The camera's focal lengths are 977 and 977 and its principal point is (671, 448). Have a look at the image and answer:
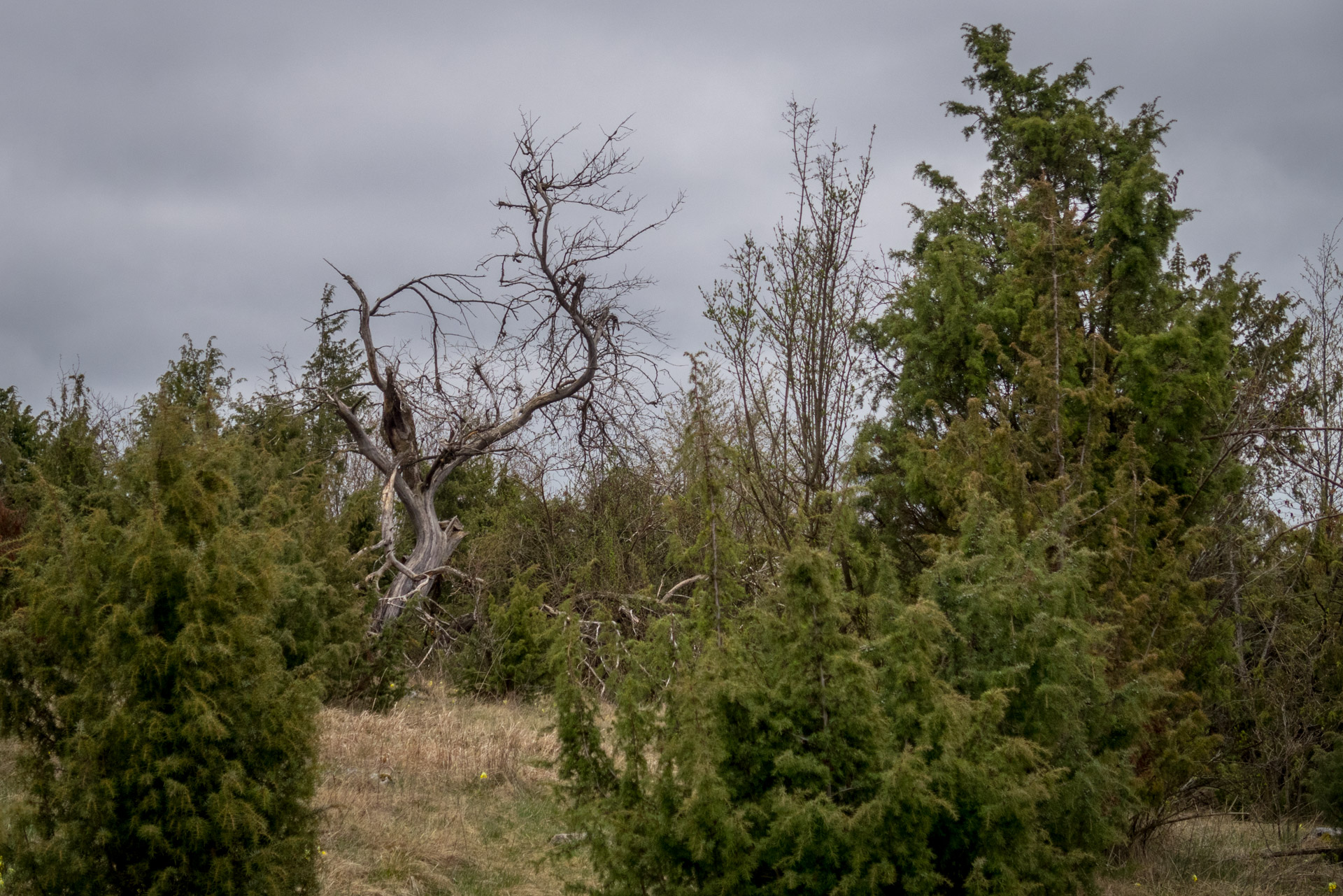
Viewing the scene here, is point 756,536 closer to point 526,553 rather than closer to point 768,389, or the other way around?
point 768,389

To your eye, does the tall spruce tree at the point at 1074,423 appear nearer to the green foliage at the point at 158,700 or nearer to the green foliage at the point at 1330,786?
the green foliage at the point at 1330,786

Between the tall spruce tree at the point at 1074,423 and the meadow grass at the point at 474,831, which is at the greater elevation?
the tall spruce tree at the point at 1074,423

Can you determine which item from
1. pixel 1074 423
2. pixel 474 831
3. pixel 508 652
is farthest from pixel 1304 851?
pixel 508 652

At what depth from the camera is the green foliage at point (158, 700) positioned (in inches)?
151

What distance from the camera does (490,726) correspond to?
969 centimetres

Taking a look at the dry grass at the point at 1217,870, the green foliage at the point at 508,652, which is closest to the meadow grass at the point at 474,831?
the dry grass at the point at 1217,870

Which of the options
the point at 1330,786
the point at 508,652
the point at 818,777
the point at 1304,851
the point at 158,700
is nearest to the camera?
the point at 818,777

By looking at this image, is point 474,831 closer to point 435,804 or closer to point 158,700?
point 435,804

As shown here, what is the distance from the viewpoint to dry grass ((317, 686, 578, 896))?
570 centimetres

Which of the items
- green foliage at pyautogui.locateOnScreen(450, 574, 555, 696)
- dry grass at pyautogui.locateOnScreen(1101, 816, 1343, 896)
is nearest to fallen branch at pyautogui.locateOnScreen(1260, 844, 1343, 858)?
dry grass at pyautogui.locateOnScreen(1101, 816, 1343, 896)

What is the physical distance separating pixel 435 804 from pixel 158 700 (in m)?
3.75

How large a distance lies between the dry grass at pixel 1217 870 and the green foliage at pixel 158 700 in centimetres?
496

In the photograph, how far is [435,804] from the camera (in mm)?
7293

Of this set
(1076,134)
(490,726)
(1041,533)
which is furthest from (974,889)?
(1076,134)
